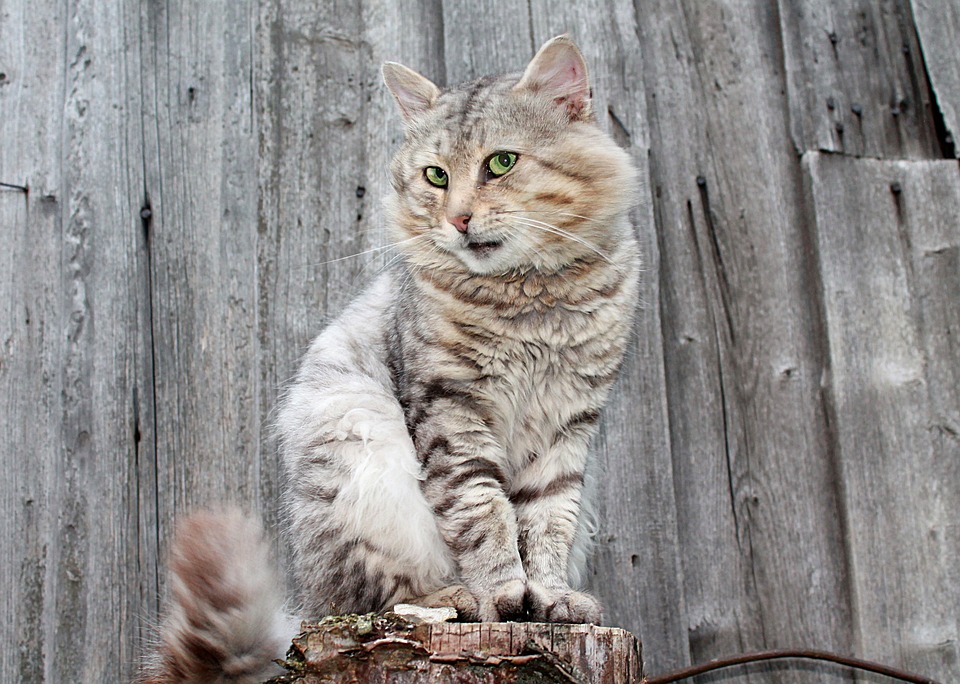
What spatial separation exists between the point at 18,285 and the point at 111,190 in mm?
401

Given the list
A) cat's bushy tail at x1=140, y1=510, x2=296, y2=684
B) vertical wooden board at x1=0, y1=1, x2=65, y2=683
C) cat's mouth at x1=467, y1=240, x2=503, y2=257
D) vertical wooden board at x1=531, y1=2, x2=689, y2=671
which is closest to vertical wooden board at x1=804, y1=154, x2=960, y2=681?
vertical wooden board at x1=531, y1=2, x2=689, y2=671

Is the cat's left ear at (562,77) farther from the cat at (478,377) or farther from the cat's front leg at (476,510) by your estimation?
the cat's front leg at (476,510)

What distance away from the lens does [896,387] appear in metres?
2.89

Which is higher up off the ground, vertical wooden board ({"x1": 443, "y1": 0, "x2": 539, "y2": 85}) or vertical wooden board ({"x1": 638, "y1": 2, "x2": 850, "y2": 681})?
vertical wooden board ({"x1": 443, "y1": 0, "x2": 539, "y2": 85})

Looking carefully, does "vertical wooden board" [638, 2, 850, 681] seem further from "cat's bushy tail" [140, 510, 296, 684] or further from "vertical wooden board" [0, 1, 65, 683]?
"vertical wooden board" [0, 1, 65, 683]

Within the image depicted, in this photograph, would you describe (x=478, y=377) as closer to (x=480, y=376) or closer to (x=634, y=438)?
(x=480, y=376)

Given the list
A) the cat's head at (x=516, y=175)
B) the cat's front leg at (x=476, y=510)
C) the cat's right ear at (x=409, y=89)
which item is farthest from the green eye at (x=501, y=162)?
the cat's front leg at (x=476, y=510)

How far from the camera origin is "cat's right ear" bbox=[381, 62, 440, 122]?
2.54m

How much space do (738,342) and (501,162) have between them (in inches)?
44.1

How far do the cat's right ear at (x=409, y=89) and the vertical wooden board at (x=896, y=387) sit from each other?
137cm

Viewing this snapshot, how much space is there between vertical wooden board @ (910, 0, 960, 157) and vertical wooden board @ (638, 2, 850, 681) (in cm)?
53

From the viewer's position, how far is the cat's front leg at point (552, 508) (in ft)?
7.43

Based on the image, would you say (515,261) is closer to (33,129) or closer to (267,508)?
(267,508)

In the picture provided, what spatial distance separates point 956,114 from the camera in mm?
3047
